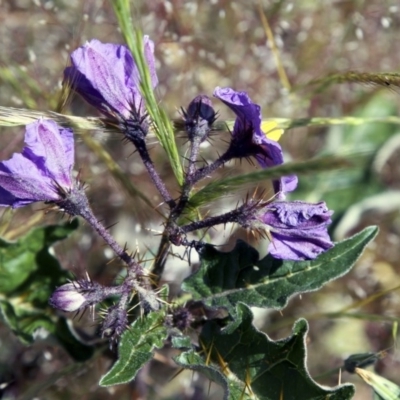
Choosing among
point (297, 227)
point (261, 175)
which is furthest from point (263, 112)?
point (261, 175)

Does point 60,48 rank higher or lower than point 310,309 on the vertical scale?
higher

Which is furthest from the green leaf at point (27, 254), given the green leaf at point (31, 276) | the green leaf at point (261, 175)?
the green leaf at point (261, 175)

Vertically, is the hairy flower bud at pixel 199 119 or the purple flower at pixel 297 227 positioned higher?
the hairy flower bud at pixel 199 119

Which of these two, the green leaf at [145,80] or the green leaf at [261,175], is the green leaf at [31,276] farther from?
the green leaf at [261,175]

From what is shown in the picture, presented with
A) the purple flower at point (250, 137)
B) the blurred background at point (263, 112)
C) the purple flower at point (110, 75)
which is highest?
the purple flower at point (110, 75)

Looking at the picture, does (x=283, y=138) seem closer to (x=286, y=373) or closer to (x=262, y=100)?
(x=262, y=100)

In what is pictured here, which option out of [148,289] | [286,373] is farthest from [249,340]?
[148,289]
